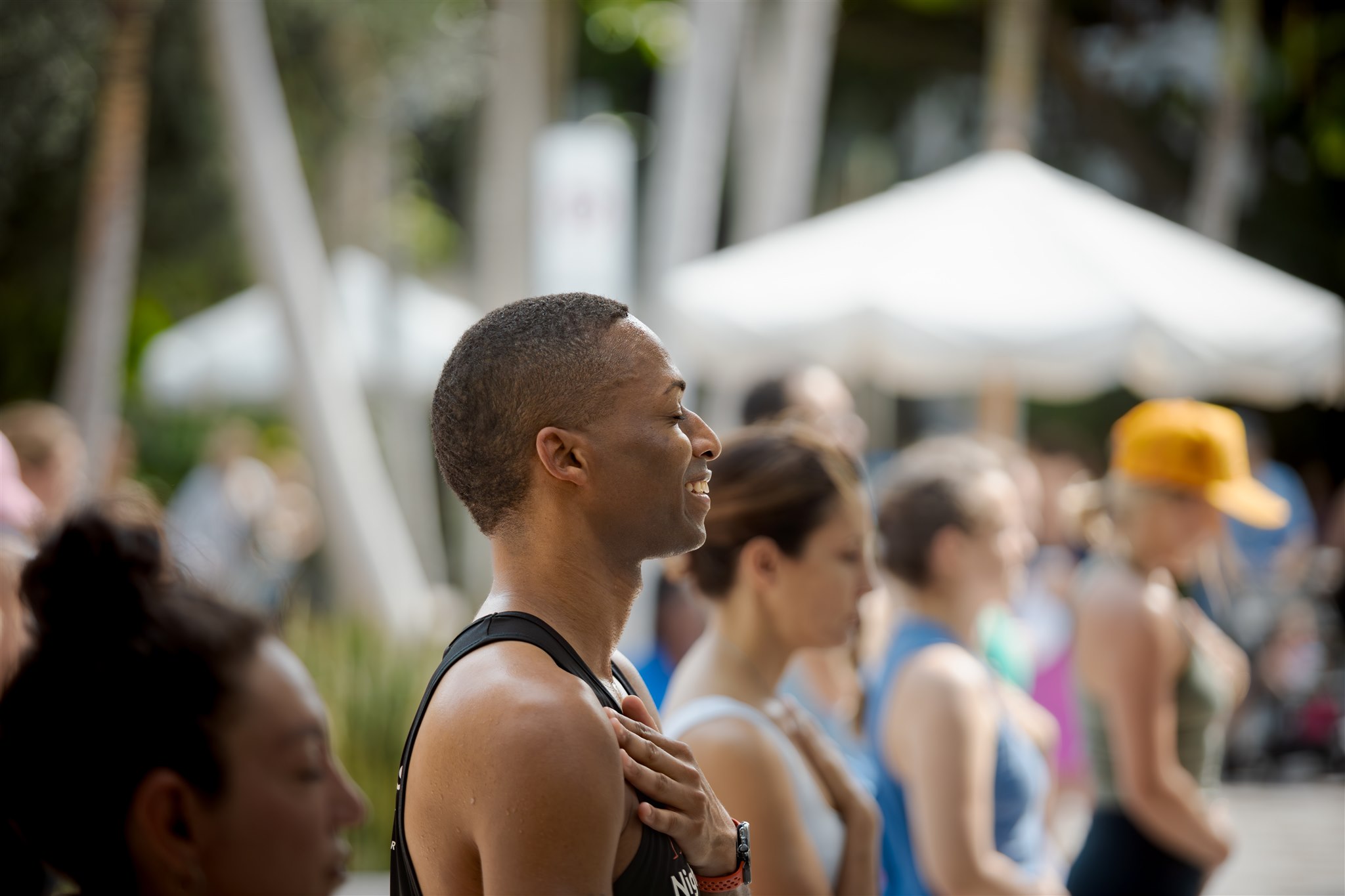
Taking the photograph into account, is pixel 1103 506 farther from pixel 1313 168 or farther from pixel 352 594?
pixel 1313 168

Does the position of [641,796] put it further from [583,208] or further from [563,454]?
[583,208]

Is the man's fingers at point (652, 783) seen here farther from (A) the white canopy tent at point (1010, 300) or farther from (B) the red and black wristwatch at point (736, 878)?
(A) the white canopy tent at point (1010, 300)

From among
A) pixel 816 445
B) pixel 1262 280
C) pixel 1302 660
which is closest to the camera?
pixel 816 445

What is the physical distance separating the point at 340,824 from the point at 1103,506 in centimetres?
363

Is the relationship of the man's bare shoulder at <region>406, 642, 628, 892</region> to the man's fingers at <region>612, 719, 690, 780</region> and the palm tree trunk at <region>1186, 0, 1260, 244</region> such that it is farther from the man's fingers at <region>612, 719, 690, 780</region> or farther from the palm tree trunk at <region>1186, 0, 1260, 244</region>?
the palm tree trunk at <region>1186, 0, 1260, 244</region>

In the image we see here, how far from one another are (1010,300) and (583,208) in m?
2.17

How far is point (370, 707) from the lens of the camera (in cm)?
746

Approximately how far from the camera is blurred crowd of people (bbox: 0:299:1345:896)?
1.49m

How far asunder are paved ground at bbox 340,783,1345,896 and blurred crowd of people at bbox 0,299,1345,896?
9.03 feet

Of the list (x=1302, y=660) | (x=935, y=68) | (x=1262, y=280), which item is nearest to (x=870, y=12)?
(x=935, y=68)

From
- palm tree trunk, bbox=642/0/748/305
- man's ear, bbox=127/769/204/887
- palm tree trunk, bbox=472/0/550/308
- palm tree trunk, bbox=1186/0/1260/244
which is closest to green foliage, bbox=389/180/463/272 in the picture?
palm tree trunk, bbox=472/0/550/308

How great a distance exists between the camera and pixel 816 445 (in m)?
2.91

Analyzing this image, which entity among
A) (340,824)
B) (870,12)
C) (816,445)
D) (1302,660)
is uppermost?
(340,824)

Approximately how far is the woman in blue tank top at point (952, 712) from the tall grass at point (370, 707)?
13.0 feet
